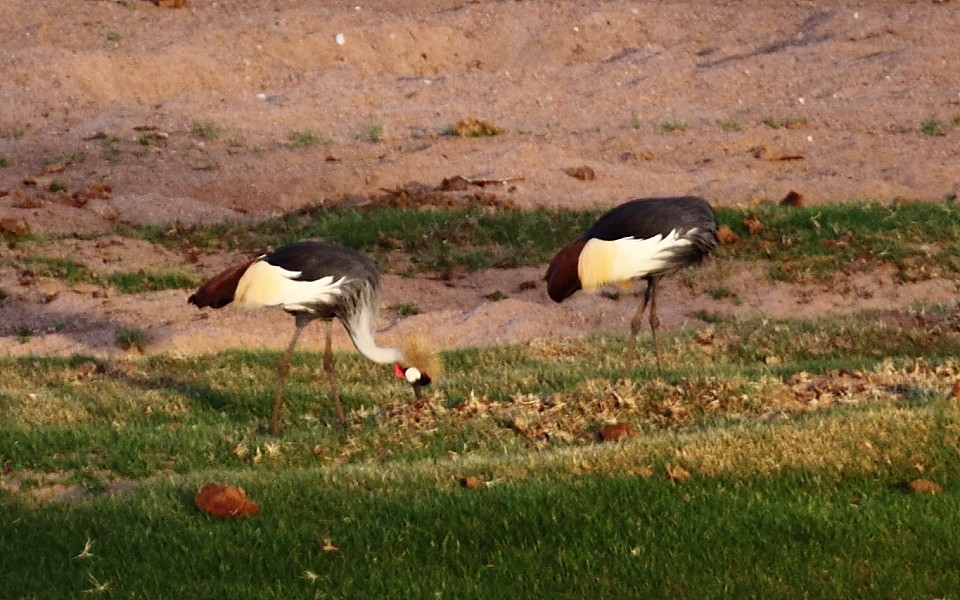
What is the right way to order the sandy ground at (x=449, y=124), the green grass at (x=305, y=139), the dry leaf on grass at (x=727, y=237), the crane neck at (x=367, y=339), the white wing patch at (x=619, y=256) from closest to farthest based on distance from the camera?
the crane neck at (x=367, y=339), the white wing patch at (x=619, y=256), the sandy ground at (x=449, y=124), the dry leaf on grass at (x=727, y=237), the green grass at (x=305, y=139)

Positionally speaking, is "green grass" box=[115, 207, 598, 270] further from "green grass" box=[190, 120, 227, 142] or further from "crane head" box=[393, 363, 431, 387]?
"crane head" box=[393, 363, 431, 387]

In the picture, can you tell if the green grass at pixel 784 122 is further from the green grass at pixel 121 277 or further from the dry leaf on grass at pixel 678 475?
the dry leaf on grass at pixel 678 475

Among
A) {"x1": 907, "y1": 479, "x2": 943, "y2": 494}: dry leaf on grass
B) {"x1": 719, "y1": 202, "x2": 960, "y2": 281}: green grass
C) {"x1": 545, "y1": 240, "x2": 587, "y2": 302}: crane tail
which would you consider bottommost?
{"x1": 719, "y1": 202, "x2": 960, "y2": 281}: green grass

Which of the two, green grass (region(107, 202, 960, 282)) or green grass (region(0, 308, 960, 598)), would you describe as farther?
green grass (region(107, 202, 960, 282))

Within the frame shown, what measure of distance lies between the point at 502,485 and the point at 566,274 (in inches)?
98.2

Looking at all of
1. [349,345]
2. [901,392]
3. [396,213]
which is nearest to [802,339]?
[901,392]

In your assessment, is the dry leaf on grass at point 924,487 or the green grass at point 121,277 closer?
the dry leaf on grass at point 924,487

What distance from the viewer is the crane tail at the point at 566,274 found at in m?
9.46

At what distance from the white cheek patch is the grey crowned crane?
1.02 metres

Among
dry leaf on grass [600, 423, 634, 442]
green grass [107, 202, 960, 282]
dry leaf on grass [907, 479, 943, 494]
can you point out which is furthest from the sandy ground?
dry leaf on grass [907, 479, 943, 494]

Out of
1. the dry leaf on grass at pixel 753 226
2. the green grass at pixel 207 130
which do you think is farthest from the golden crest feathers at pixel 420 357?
the green grass at pixel 207 130

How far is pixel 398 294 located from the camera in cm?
1378

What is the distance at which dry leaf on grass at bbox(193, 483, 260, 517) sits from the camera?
6922 millimetres

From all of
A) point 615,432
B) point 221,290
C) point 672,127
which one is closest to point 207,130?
point 672,127
